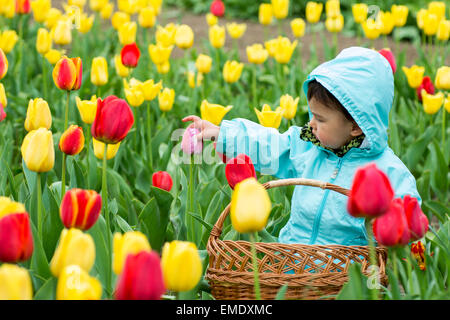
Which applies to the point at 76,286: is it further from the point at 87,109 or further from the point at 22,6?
the point at 22,6

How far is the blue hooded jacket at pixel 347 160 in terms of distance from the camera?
7.04ft

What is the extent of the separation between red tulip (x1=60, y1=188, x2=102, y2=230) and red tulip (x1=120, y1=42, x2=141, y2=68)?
1764 millimetres

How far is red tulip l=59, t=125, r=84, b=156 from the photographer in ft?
6.59

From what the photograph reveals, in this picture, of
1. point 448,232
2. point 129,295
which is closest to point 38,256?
point 129,295

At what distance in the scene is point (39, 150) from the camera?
68.9 inches

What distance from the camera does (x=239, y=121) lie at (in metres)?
2.47

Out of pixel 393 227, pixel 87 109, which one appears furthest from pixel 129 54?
pixel 393 227

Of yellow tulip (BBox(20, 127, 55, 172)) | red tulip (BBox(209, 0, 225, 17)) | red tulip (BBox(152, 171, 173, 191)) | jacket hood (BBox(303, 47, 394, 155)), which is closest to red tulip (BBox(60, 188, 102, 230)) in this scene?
yellow tulip (BBox(20, 127, 55, 172))

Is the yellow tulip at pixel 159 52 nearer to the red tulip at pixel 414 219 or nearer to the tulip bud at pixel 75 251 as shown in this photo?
the red tulip at pixel 414 219

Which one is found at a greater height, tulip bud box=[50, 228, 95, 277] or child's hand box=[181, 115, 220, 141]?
child's hand box=[181, 115, 220, 141]

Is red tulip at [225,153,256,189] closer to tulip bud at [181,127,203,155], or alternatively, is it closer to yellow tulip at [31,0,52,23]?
tulip bud at [181,127,203,155]

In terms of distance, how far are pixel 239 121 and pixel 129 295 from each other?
1.36 m

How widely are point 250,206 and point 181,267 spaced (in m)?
0.18

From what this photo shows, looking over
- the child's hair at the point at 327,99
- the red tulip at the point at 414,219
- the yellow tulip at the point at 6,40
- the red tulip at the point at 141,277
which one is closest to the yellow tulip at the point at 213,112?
the child's hair at the point at 327,99
